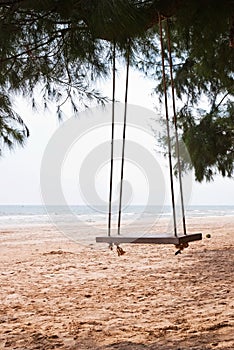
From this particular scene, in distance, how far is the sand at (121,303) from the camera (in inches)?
82.2

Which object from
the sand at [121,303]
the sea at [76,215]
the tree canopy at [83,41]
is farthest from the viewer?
the sea at [76,215]

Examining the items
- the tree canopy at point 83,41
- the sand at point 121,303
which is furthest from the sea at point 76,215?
the tree canopy at point 83,41

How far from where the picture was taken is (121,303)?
9.21 ft

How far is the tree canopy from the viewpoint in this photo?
186cm

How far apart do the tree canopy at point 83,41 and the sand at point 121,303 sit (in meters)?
1.14

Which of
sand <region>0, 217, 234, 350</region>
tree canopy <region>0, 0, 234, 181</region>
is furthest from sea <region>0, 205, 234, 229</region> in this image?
tree canopy <region>0, 0, 234, 181</region>

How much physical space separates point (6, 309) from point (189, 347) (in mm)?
1334

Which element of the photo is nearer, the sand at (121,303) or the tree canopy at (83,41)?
the tree canopy at (83,41)

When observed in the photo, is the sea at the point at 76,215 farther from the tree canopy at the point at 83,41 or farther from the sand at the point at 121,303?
the tree canopy at the point at 83,41

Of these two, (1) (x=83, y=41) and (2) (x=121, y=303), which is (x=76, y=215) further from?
(1) (x=83, y=41)

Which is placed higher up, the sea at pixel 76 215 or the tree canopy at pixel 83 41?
the tree canopy at pixel 83 41

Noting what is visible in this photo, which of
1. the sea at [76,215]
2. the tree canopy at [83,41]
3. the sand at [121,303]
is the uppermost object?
the tree canopy at [83,41]

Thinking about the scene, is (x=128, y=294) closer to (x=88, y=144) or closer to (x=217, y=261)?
(x=217, y=261)

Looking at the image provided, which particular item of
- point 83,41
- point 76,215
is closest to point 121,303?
point 83,41
